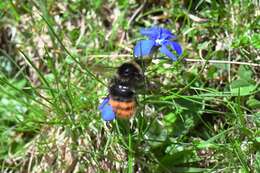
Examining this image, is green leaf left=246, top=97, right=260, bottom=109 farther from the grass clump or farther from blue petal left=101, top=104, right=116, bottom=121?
blue petal left=101, top=104, right=116, bottom=121

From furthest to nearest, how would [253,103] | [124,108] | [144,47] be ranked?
[253,103] < [144,47] < [124,108]

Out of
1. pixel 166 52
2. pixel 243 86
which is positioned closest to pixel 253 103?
pixel 243 86

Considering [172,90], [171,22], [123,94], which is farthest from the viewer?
[171,22]

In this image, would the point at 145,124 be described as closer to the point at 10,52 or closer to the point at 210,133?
the point at 210,133

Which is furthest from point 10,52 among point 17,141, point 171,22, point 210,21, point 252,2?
point 252,2

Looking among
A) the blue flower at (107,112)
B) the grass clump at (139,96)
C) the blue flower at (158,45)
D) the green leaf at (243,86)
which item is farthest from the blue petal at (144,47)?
the green leaf at (243,86)

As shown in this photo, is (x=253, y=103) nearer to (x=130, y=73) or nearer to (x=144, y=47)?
(x=144, y=47)
